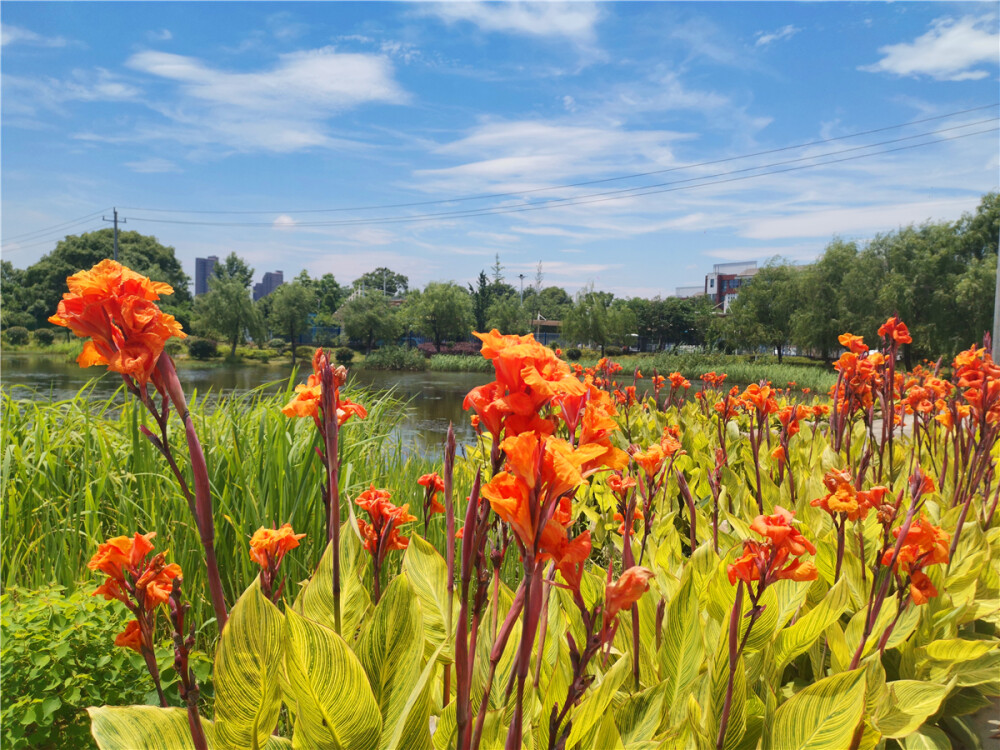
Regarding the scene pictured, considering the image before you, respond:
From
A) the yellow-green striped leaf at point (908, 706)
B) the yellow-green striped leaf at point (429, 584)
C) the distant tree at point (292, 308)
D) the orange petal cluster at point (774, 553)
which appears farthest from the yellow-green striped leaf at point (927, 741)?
the distant tree at point (292, 308)

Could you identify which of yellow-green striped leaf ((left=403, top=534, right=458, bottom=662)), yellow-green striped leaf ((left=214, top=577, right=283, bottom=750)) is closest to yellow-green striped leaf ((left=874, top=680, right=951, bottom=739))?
yellow-green striped leaf ((left=403, top=534, right=458, bottom=662))

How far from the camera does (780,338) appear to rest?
30797mm

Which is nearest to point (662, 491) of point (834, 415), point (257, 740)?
point (834, 415)

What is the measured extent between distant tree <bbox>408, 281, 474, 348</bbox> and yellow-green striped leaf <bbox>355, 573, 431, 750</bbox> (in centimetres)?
3700

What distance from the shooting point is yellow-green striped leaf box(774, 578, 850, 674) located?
122 cm

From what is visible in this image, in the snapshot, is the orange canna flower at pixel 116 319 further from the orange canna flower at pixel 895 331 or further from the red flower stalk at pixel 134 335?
the orange canna flower at pixel 895 331

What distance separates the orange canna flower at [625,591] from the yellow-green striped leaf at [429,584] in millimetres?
529

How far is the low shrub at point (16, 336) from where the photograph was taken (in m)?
34.8

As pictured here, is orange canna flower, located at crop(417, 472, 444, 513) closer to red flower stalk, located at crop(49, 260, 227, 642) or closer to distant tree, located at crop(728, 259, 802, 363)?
red flower stalk, located at crop(49, 260, 227, 642)

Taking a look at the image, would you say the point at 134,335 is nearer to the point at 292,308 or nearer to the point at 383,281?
the point at 292,308

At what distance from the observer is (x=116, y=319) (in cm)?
67

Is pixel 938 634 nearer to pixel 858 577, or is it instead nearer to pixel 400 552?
pixel 858 577

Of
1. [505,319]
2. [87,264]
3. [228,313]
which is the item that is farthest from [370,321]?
[87,264]

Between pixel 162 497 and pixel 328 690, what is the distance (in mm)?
1860
